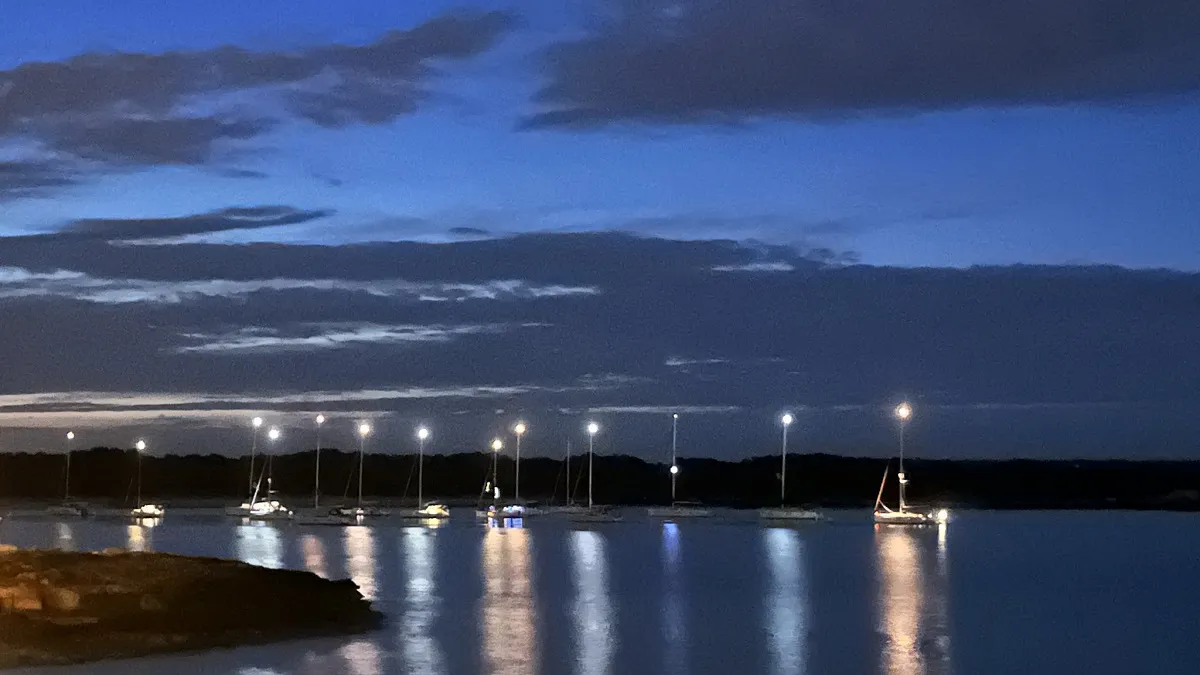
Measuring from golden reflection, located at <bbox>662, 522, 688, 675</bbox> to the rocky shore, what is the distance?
24.7ft

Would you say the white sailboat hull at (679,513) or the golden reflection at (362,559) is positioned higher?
the white sailboat hull at (679,513)

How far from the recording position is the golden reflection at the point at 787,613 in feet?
125

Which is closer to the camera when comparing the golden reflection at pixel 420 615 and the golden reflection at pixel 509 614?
the golden reflection at pixel 420 615

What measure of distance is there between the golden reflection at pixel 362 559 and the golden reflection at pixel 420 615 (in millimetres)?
1342

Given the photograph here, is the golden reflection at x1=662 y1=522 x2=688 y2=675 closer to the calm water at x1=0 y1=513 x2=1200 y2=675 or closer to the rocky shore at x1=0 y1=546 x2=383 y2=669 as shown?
the calm water at x1=0 y1=513 x2=1200 y2=675

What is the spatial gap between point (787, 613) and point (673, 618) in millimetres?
4868

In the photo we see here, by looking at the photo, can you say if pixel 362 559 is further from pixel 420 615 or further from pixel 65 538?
pixel 420 615

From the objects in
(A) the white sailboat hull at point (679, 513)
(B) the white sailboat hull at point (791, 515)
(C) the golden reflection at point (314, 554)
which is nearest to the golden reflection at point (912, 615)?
(C) the golden reflection at point (314, 554)

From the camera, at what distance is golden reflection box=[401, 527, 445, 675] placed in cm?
3444

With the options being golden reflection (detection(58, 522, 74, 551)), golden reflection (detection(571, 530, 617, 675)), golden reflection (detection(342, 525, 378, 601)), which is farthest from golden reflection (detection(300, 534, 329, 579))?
golden reflection (detection(58, 522, 74, 551))

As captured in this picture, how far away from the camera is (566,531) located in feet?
444

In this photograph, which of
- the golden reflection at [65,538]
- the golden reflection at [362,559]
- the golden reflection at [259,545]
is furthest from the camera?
the golden reflection at [65,538]

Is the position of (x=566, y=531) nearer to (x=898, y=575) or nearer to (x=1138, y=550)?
(x=1138, y=550)

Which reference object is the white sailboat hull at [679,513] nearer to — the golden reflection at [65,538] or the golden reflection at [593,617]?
the golden reflection at [65,538]
